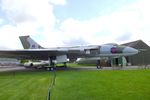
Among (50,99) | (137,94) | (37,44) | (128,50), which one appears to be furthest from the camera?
(37,44)

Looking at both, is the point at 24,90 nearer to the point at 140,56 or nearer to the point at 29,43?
the point at 29,43

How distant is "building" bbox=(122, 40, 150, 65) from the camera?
36562mm

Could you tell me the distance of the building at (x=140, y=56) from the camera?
120ft

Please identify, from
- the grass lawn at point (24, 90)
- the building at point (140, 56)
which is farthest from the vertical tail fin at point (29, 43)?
the grass lawn at point (24, 90)

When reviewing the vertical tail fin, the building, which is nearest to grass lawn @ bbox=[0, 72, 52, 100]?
the vertical tail fin

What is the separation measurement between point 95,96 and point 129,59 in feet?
100

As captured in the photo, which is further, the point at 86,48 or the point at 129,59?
the point at 129,59

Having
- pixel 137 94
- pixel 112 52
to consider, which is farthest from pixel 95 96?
pixel 112 52

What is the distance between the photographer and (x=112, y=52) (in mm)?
24531

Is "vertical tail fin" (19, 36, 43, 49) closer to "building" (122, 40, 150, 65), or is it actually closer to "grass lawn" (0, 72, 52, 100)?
"building" (122, 40, 150, 65)

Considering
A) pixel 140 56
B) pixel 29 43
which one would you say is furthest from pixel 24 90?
pixel 140 56

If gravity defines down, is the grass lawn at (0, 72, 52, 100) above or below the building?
below

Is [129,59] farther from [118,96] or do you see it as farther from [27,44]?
[118,96]

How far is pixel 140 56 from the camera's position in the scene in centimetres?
3703
